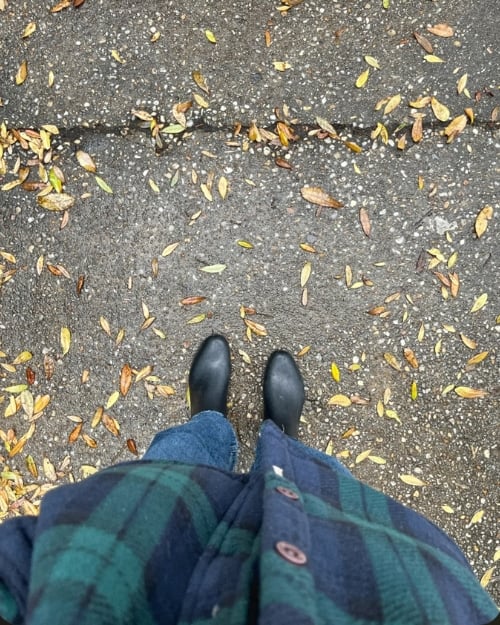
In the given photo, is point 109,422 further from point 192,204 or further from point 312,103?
point 312,103

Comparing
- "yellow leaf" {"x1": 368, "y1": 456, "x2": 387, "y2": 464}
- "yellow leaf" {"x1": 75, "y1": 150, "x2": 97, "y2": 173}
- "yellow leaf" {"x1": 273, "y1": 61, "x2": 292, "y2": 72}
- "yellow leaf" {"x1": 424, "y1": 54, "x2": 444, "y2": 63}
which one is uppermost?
"yellow leaf" {"x1": 424, "y1": 54, "x2": 444, "y2": 63}

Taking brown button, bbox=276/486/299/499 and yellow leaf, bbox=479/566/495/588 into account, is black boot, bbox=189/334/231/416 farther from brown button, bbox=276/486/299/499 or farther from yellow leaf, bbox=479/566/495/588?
yellow leaf, bbox=479/566/495/588

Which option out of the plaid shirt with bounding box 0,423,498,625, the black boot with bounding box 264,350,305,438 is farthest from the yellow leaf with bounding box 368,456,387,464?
the plaid shirt with bounding box 0,423,498,625

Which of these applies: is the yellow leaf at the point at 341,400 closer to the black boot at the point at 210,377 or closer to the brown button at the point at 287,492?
the black boot at the point at 210,377

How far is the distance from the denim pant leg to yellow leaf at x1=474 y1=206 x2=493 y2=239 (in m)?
1.28

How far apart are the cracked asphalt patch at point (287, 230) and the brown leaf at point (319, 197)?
0.04 meters

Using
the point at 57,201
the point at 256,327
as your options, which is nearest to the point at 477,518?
the point at 256,327

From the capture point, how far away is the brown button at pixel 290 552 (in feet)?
2.83

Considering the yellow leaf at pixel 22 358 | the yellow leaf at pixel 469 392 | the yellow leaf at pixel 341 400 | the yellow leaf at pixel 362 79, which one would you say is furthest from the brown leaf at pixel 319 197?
the yellow leaf at pixel 22 358

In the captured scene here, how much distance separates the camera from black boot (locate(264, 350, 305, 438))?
80.2 inches

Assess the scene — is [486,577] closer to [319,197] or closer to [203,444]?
[203,444]

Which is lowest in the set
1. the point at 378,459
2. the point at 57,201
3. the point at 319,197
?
the point at 378,459

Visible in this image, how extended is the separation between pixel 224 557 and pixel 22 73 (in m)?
2.11

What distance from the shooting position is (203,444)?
1.80 m
